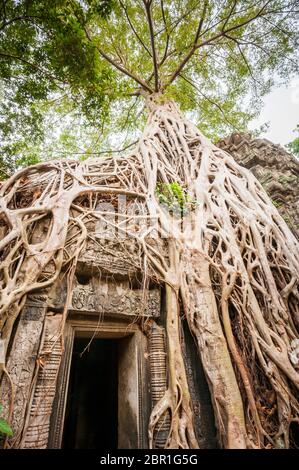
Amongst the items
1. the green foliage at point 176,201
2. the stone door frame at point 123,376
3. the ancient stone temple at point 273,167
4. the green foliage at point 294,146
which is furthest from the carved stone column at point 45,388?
the green foliage at point 294,146

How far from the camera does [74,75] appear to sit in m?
2.96

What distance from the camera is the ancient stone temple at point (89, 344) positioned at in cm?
154

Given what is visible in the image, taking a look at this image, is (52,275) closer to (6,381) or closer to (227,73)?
(6,381)

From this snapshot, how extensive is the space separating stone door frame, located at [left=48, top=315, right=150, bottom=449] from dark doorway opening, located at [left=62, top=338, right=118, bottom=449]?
4.77ft

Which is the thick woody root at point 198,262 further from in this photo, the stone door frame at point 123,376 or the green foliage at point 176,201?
the stone door frame at point 123,376

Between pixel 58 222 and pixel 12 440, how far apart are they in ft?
4.88

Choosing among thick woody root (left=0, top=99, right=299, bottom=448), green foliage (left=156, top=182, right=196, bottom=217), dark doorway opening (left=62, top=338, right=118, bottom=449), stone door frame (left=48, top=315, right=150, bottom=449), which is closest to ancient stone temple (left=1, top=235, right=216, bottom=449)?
stone door frame (left=48, top=315, right=150, bottom=449)

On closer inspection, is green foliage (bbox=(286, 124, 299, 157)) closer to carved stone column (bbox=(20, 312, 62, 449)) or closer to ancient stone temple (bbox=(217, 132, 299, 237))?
ancient stone temple (bbox=(217, 132, 299, 237))

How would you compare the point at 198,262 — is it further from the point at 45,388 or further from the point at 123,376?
the point at 45,388

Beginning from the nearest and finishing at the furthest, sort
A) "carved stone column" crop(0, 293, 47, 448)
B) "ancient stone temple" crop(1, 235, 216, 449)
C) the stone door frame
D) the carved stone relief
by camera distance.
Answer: "carved stone column" crop(0, 293, 47, 448), "ancient stone temple" crop(1, 235, 216, 449), the stone door frame, the carved stone relief

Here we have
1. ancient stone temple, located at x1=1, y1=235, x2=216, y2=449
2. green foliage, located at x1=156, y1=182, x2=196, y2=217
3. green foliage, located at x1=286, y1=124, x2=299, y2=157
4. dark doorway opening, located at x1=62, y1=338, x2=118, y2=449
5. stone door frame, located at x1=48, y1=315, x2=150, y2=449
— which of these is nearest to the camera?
ancient stone temple, located at x1=1, y1=235, x2=216, y2=449

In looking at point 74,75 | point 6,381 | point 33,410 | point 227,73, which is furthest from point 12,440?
point 227,73

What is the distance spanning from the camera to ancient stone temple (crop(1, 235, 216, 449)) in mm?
1541

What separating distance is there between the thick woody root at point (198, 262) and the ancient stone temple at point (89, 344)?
146mm
